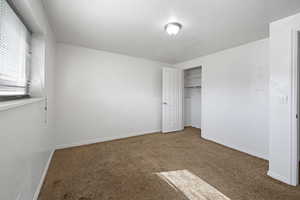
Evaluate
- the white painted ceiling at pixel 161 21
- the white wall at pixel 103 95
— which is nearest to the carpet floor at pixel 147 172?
the white wall at pixel 103 95

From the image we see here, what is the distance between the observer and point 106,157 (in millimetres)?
2480

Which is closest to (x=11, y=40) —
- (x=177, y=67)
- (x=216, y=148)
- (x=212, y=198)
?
(x=212, y=198)

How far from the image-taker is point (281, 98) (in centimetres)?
187

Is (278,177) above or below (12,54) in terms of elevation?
below

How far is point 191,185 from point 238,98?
7.27ft

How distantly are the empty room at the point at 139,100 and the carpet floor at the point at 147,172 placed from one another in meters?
0.02

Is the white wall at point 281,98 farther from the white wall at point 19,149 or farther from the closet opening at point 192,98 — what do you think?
the white wall at point 19,149

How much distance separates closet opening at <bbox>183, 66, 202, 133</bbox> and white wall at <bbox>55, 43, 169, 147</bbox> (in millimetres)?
1380

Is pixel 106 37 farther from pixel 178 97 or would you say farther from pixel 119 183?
pixel 178 97

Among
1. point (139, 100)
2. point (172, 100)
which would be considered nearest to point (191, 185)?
point (139, 100)

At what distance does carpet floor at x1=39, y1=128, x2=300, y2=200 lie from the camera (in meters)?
1.56

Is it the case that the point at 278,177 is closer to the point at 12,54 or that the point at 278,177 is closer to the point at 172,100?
the point at 172,100

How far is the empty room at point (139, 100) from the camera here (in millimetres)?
1385

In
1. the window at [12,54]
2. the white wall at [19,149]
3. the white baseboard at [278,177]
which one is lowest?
the white baseboard at [278,177]
